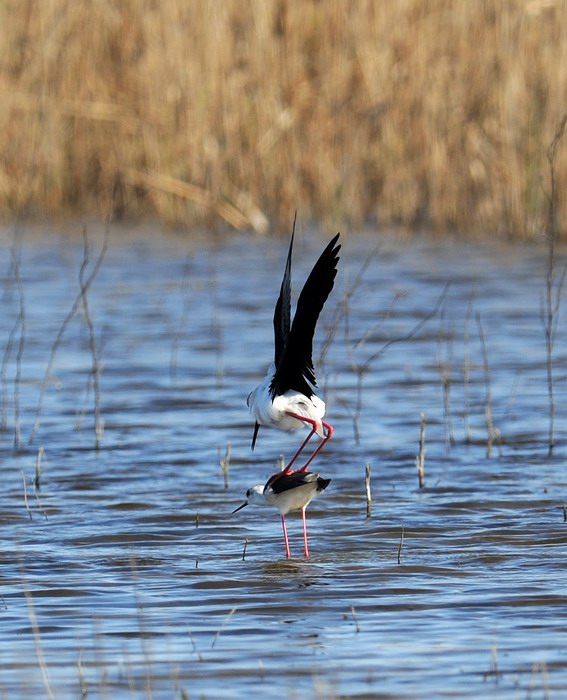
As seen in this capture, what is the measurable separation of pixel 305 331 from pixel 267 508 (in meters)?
1.43

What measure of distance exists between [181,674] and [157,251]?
26.0 feet

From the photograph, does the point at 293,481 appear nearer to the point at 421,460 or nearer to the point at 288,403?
the point at 288,403

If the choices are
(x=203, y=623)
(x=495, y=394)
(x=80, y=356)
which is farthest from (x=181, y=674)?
(x=80, y=356)

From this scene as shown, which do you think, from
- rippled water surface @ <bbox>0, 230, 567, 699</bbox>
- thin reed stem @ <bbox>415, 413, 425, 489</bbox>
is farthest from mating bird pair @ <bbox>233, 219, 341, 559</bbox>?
thin reed stem @ <bbox>415, 413, 425, 489</bbox>

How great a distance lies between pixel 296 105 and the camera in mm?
10789

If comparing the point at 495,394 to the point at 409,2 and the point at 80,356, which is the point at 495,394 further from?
the point at 409,2

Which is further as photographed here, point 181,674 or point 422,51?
point 422,51

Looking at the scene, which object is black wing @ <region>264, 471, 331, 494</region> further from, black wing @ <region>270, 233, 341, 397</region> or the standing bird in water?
black wing @ <region>270, 233, 341, 397</region>

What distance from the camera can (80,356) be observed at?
26.9 ft

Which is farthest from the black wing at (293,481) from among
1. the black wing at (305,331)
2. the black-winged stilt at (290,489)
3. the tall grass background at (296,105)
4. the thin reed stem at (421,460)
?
the tall grass background at (296,105)

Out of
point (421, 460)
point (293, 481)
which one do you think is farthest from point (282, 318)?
point (421, 460)

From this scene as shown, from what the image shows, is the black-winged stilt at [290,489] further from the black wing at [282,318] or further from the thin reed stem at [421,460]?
the thin reed stem at [421,460]

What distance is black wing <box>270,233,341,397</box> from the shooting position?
4078mm

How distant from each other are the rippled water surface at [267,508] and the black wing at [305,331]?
58cm
